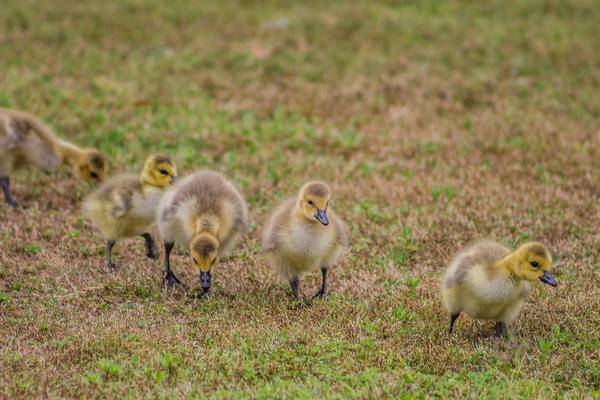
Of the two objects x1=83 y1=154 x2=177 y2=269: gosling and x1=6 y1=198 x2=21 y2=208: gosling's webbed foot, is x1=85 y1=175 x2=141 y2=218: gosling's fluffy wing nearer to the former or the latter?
x1=83 y1=154 x2=177 y2=269: gosling

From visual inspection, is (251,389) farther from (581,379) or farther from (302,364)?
(581,379)

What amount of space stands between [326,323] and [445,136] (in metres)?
6.06

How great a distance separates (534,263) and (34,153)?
606 cm

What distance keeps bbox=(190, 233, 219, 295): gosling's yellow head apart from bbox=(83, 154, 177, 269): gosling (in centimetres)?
115

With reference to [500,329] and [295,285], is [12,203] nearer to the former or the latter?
[295,285]

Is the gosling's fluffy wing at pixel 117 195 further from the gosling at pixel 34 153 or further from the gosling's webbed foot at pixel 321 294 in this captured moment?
the gosling's webbed foot at pixel 321 294

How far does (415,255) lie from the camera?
28.3 feet


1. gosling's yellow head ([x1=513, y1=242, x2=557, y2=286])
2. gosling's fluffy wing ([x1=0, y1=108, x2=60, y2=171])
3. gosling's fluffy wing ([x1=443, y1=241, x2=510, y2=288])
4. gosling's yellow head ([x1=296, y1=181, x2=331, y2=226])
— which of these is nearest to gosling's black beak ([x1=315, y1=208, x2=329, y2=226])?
gosling's yellow head ([x1=296, y1=181, x2=331, y2=226])

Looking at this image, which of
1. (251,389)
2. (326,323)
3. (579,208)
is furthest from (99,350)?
(579,208)

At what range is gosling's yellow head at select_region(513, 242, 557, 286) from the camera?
250 inches

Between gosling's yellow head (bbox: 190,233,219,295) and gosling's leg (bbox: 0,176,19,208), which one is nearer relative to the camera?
gosling's yellow head (bbox: 190,233,219,295)

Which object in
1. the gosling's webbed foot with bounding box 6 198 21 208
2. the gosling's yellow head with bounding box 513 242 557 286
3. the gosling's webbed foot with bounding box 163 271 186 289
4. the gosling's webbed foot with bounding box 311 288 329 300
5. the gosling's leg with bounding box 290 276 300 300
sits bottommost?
the gosling's webbed foot with bounding box 6 198 21 208

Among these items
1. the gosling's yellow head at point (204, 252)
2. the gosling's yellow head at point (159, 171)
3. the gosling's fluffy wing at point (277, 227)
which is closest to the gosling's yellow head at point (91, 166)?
the gosling's yellow head at point (159, 171)

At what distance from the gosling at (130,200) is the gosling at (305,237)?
1200 millimetres
